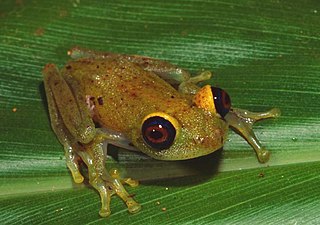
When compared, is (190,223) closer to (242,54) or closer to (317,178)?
(317,178)

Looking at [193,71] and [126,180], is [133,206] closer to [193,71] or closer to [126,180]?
[126,180]

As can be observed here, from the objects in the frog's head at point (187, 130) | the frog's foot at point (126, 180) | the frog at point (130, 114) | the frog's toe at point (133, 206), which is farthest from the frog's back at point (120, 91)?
the frog's toe at point (133, 206)

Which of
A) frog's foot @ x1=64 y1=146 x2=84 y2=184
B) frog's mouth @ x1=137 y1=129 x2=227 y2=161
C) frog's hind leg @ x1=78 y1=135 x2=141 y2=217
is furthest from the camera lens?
frog's foot @ x1=64 y1=146 x2=84 y2=184

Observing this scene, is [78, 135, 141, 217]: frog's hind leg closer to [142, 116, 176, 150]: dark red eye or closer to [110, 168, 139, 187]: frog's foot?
[110, 168, 139, 187]: frog's foot

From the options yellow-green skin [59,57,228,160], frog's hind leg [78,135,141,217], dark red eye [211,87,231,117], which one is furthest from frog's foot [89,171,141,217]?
dark red eye [211,87,231,117]

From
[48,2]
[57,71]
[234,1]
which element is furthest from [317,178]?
[48,2]
